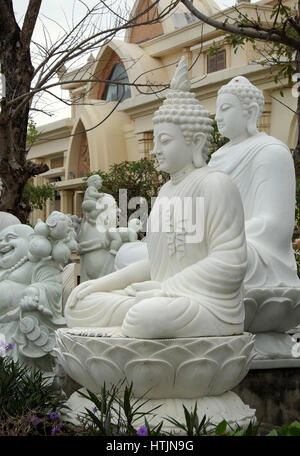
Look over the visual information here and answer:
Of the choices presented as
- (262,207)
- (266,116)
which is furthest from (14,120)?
(266,116)

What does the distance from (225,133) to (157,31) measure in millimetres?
13801

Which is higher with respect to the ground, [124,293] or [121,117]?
[121,117]

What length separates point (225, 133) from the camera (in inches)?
214

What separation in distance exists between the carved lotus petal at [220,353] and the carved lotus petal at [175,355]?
90mm

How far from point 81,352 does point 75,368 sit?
121 mm

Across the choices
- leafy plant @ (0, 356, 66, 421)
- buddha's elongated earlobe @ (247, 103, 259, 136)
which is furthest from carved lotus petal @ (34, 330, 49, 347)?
buddha's elongated earlobe @ (247, 103, 259, 136)

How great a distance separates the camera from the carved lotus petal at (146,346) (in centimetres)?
338

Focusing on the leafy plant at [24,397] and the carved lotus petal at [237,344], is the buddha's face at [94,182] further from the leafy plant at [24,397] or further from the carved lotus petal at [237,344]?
the carved lotus petal at [237,344]

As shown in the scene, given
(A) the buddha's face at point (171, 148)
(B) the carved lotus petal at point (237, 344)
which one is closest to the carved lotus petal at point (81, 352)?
(B) the carved lotus petal at point (237, 344)

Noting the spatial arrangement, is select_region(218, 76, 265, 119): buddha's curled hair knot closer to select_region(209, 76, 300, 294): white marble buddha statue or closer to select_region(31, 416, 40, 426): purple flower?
select_region(209, 76, 300, 294): white marble buddha statue

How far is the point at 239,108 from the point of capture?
5348 millimetres

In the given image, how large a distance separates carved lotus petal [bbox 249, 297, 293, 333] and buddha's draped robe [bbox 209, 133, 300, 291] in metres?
0.12
